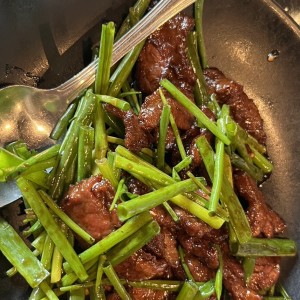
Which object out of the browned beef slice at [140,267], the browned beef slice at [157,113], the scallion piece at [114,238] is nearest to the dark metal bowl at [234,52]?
the browned beef slice at [157,113]

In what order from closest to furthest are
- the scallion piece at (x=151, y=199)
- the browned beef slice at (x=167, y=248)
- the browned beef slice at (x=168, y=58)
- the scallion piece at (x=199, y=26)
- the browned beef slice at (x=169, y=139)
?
1. the scallion piece at (x=151, y=199)
2. the browned beef slice at (x=167, y=248)
3. the browned beef slice at (x=169, y=139)
4. the browned beef slice at (x=168, y=58)
5. the scallion piece at (x=199, y=26)

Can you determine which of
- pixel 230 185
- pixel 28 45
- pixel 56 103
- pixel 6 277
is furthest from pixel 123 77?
pixel 6 277

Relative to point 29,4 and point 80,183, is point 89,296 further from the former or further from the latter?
point 29,4

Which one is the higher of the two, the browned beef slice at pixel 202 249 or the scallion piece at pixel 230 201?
the scallion piece at pixel 230 201

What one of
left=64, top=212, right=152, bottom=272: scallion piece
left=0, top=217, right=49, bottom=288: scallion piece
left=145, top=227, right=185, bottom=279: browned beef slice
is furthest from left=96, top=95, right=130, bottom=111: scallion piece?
left=0, top=217, right=49, bottom=288: scallion piece

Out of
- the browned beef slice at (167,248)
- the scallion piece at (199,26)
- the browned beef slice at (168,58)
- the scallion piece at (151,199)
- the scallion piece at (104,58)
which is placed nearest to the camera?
the scallion piece at (151,199)

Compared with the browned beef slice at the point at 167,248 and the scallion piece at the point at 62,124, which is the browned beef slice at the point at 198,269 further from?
the scallion piece at the point at 62,124

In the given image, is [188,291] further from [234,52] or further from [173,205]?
[234,52]

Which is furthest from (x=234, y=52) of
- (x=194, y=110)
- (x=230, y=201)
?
(x=230, y=201)
